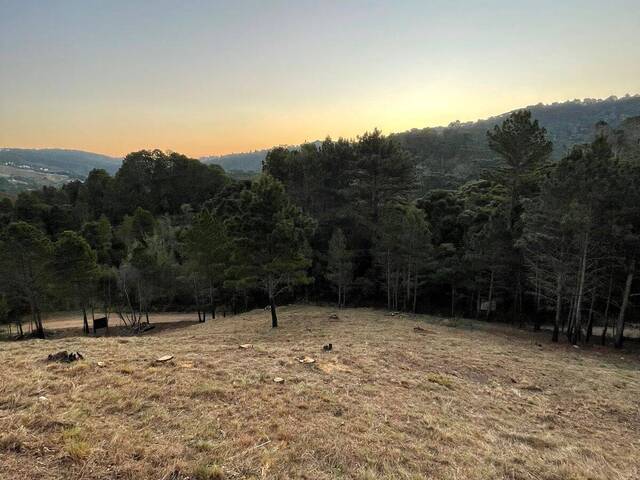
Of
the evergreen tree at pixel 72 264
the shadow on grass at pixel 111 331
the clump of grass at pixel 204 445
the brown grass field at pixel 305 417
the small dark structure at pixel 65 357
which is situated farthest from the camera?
the shadow on grass at pixel 111 331

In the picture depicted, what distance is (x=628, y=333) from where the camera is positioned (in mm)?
28016

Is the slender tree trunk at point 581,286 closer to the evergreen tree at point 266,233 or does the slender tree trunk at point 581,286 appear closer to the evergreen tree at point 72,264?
the evergreen tree at point 266,233

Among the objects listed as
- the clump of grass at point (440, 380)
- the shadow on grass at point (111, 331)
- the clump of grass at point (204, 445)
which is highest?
the clump of grass at point (204, 445)

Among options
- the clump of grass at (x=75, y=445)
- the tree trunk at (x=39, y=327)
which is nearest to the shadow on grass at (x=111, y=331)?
the tree trunk at (x=39, y=327)

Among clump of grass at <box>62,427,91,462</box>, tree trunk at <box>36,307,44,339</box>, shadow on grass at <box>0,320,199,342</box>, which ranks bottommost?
Answer: shadow on grass at <box>0,320,199,342</box>

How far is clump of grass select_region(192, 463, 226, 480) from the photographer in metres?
4.91

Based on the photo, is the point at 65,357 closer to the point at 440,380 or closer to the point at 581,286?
the point at 440,380

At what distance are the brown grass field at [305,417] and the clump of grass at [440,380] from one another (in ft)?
0.26

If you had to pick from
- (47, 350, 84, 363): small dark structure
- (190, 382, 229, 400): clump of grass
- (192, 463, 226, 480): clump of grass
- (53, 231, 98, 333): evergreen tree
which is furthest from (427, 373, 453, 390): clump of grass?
(53, 231, 98, 333): evergreen tree

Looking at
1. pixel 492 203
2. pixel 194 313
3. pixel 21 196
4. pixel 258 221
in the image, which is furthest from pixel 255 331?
pixel 21 196

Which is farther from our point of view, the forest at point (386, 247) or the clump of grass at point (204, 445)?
the forest at point (386, 247)

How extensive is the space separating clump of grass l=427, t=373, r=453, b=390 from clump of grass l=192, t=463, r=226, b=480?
7.02 m

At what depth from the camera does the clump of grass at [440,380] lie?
10250 mm

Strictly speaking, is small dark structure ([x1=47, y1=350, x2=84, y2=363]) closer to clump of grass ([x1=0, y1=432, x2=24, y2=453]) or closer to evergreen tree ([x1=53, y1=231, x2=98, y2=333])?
clump of grass ([x1=0, y1=432, x2=24, y2=453])
